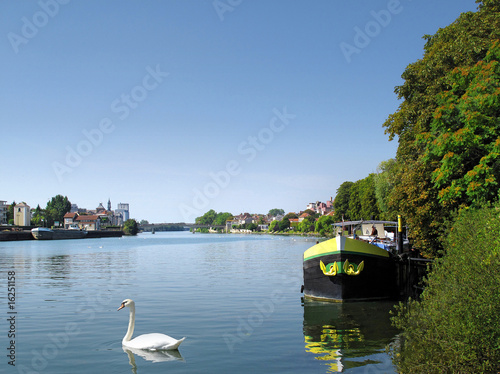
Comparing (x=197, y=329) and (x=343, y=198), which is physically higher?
(x=343, y=198)

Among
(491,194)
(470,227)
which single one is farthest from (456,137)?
(470,227)

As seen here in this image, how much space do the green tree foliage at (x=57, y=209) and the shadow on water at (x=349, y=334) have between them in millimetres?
179596

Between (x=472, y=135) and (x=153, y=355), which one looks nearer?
(x=153, y=355)

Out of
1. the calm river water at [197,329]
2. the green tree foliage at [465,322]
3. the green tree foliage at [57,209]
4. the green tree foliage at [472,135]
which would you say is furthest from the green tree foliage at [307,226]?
the green tree foliage at [465,322]

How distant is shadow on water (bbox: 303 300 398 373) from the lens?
1177 centimetres

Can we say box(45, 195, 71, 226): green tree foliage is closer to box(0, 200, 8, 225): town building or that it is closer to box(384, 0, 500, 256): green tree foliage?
box(0, 200, 8, 225): town building

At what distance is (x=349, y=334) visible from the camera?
1489cm

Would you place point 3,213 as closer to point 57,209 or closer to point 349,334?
point 57,209

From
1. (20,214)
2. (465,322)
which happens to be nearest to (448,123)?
(465,322)

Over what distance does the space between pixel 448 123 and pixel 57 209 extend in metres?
190

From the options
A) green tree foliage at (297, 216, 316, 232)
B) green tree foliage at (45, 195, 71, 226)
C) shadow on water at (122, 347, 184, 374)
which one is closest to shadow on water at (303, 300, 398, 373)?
shadow on water at (122, 347, 184, 374)

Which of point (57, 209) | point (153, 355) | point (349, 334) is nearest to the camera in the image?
point (153, 355)

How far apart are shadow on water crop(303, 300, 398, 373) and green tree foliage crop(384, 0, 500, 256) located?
447 cm

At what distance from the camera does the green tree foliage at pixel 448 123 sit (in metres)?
16.9
